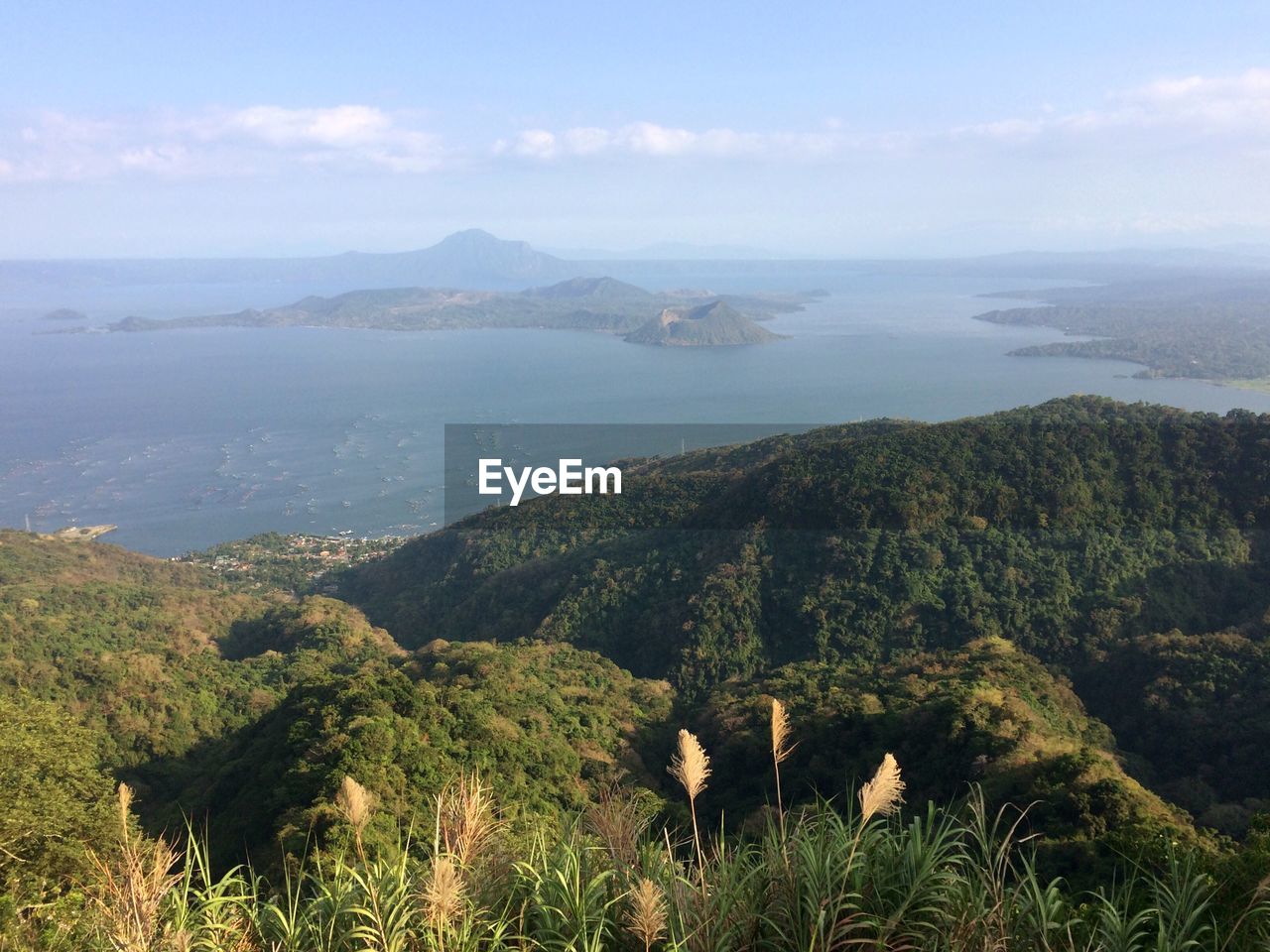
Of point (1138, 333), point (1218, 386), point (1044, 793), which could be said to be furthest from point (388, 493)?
point (1138, 333)

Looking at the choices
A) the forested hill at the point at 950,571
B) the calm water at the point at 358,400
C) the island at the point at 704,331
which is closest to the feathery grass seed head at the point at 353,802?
the forested hill at the point at 950,571

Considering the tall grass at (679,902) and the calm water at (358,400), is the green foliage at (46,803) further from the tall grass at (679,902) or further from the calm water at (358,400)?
the calm water at (358,400)

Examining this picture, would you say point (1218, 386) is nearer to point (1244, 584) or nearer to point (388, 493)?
point (1244, 584)

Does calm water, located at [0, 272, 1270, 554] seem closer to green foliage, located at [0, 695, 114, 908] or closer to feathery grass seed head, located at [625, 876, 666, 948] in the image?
green foliage, located at [0, 695, 114, 908]

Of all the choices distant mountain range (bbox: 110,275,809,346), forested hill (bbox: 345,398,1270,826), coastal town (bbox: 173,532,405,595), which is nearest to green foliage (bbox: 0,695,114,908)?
forested hill (bbox: 345,398,1270,826)

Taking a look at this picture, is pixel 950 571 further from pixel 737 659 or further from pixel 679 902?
pixel 679 902
